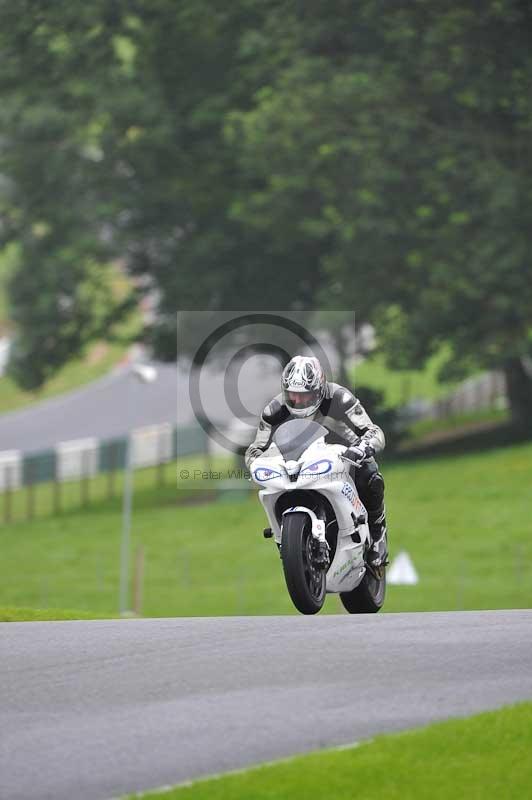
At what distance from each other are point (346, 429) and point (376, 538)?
994 mm

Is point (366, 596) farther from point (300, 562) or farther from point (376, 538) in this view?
point (300, 562)

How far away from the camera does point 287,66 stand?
48.0 metres

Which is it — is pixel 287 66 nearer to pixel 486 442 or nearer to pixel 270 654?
pixel 486 442

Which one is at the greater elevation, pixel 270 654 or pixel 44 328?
pixel 270 654

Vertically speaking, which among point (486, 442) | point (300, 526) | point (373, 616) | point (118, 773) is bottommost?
point (486, 442)

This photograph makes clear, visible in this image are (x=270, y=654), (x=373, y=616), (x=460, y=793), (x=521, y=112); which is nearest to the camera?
(x=460, y=793)

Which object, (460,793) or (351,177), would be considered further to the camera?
(351,177)

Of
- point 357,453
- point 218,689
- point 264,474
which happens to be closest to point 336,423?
point 357,453

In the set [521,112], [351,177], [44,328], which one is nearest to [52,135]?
[44,328]

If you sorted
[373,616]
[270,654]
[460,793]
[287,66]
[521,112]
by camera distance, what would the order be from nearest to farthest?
[460,793] < [270,654] < [373,616] < [521,112] < [287,66]

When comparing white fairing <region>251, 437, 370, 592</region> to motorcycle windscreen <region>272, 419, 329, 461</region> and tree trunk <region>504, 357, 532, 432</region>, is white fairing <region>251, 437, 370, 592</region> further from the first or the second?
tree trunk <region>504, 357, 532, 432</region>

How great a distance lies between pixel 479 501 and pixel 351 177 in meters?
9.48

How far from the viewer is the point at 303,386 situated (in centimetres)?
1356

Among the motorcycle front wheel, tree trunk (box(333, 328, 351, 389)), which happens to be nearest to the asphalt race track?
the motorcycle front wheel
